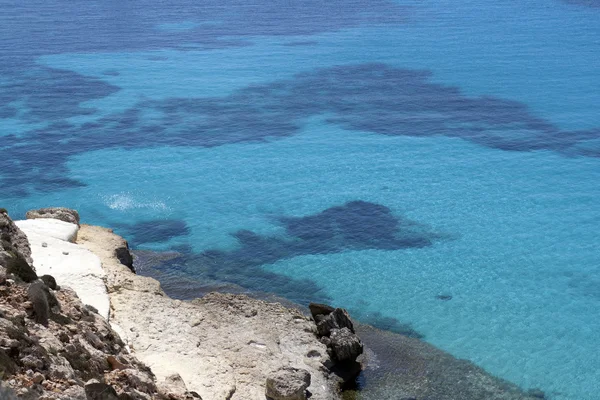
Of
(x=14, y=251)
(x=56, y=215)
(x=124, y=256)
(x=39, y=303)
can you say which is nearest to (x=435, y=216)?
(x=124, y=256)

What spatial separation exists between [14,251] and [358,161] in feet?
56.7

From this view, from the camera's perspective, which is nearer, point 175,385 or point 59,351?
point 59,351

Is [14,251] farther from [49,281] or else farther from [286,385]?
[286,385]

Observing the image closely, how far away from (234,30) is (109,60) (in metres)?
10.1

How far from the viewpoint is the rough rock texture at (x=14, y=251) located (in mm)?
13609

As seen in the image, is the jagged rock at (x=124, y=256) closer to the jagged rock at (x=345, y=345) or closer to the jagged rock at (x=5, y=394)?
the jagged rock at (x=345, y=345)

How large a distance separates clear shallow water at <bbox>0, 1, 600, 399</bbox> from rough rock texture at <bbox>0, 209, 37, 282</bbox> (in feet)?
19.1

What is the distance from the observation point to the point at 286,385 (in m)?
15.5

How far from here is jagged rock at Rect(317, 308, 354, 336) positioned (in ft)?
58.6

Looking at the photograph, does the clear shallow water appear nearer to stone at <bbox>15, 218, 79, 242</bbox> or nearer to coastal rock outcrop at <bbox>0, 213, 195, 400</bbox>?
stone at <bbox>15, 218, 79, 242</bbox>

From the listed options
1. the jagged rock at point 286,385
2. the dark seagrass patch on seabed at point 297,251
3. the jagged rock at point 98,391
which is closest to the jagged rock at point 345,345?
the jagged rock at point 286,385

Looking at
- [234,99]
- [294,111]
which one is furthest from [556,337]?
[234,99]

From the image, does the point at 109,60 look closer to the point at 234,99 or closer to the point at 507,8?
the point at 234,99

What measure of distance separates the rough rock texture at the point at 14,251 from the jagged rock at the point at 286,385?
4831mm
